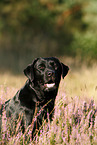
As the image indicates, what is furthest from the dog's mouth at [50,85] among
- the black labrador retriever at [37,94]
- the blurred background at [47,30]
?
the blurred background at [47,30]

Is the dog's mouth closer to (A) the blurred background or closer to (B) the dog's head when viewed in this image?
(B) the dog's head

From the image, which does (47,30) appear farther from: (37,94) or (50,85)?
(37,94)

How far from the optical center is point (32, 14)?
70.1 ft

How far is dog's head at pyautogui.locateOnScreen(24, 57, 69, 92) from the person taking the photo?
361 cm

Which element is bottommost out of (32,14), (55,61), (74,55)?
(74,55)

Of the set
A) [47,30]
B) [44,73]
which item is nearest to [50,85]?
[44,73]

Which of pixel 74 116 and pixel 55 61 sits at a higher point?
pixel 55 61

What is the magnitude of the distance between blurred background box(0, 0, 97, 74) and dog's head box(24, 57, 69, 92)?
13.0 m

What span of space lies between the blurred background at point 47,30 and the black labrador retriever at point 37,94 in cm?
1301

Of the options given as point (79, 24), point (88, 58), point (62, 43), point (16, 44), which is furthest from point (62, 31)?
point (88, 58)

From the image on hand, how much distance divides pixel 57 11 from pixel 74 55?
14.1 feet

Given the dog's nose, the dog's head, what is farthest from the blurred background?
the dog's nose

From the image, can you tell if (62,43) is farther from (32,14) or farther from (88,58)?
(88,58)

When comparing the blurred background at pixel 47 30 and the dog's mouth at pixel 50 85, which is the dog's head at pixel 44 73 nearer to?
the dog's mouth at pixel 50 85
